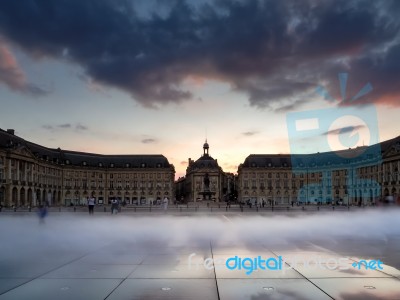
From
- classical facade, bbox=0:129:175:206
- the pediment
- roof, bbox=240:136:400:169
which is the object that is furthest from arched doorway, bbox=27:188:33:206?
roof, bbox=240:136:400:169

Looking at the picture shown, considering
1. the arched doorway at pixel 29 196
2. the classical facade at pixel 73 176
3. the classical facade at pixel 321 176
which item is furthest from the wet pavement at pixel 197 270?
the classical facade at pixel 321 176

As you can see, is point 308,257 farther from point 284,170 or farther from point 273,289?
point 284,170

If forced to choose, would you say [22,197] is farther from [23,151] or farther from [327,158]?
[327,158]

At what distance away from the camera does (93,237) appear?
73.5 ft

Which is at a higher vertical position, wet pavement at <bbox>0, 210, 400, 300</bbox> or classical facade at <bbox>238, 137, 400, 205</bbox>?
classical facade at <bbox>238, 137, 400, 205</bbox>

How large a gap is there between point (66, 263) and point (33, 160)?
10535 centimetres

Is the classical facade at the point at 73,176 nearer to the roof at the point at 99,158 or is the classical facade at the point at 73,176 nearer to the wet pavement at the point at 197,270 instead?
the roof at the point at 99,158

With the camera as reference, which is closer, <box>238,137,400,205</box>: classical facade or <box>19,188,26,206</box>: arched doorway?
<box>19,188,26,206</box>: arched doorway

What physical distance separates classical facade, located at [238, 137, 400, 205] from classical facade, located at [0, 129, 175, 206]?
33.2 meters

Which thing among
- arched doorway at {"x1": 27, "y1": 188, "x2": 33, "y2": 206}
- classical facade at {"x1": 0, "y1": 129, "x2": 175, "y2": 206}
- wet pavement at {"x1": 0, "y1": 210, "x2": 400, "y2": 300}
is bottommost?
wet pavement at {"x1": 0, "y1": 210, "x2": 400, "y2": 300}

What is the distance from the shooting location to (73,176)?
148250 millimetres

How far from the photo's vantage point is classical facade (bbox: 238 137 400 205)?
126000 mm

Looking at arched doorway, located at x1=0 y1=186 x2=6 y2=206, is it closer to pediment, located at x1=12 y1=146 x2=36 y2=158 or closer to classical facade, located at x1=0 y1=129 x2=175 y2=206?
classical facade, located at x1=0 y1=129 x2=175 y2=206

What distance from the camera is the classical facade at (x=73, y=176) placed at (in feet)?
333
